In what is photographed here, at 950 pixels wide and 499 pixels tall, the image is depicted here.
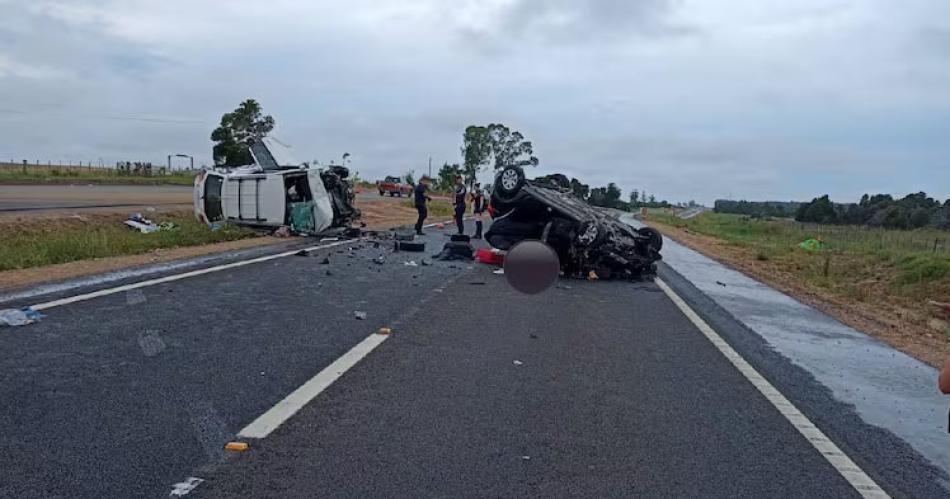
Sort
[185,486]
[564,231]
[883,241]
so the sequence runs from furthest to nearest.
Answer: [883,241] → [564,231] → [185,486]

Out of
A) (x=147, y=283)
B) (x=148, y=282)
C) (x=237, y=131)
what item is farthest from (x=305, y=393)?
(x=237, y=131)

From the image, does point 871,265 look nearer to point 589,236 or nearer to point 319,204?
point 589,236

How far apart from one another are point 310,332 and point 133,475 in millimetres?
4089

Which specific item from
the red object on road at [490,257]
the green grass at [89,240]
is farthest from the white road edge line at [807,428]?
the green grass at [89,240]

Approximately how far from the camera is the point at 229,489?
154 inches

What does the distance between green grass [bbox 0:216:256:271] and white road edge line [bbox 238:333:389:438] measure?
8513 mm

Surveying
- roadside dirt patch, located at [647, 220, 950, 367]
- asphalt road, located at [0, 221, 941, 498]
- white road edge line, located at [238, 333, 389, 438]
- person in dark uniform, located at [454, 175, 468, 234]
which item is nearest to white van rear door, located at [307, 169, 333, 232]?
person in dark uniform, located at [454, 175, 468, 234]

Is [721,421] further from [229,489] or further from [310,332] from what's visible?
[310,332]

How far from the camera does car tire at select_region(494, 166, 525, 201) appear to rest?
14.4 meters

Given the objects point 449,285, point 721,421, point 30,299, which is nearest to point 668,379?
point 721,421

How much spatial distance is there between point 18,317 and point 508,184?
846cm

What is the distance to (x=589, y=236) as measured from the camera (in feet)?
48.1

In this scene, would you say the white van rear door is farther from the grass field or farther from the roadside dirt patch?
the grass field

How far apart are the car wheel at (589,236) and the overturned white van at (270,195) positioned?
908 centimetres
